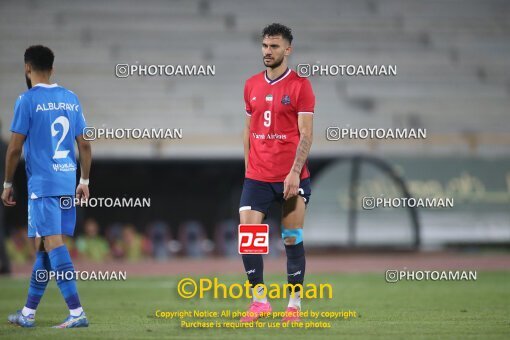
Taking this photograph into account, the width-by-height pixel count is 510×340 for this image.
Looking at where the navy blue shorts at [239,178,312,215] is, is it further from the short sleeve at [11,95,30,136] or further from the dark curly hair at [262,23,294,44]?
the short sleeve at [11,95,30,136]

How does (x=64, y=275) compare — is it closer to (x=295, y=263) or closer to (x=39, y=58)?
(x=39, y=58)

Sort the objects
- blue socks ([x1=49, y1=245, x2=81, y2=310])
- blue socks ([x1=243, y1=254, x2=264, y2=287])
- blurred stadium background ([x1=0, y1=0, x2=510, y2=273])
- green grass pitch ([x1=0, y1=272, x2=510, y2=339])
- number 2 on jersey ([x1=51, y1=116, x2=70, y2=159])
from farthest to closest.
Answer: blurred stadium background ([x1=0, y1=0, x2=510, y2=273]) < blue socks ([x1=243, y1=254, x2=264, y2=287]) < number 2 on jersey ([x1=51, y1=116, x2=70, y2=159]) < blue socks ([x1=49, y1=245, x2=81, y2=310]) < green grass pitch ([x1=0, y1=272, x2=510, y2=339])

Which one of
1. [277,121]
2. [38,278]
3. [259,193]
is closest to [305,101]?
[277,121]

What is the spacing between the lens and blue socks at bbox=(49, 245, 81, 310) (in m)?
6.57

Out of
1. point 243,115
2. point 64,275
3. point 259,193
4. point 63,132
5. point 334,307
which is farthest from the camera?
point 243,115

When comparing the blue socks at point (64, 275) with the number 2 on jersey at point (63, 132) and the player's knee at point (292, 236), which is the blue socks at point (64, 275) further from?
the player's knee at point (292, 236)

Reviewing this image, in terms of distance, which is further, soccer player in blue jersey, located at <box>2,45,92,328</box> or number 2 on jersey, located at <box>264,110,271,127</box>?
number 2 on jersey, located at <box>264,110,271,127</box>

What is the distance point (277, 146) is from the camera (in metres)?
6.78

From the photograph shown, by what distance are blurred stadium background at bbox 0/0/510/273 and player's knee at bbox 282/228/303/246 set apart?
7685 mm

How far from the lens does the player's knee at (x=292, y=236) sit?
684 centimetres

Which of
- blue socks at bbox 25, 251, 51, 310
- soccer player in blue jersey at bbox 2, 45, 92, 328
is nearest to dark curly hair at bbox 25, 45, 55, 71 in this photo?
soccer player in blue jersey at bbox 2, 45, 92, 328

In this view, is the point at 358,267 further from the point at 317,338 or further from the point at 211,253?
the point at 317,338

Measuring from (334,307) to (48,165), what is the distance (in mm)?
3213

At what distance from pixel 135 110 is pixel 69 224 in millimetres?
13946
